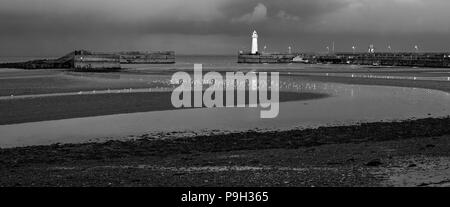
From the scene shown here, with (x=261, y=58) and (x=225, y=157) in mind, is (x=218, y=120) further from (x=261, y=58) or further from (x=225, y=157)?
(x=261, y=58)

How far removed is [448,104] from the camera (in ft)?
93.0

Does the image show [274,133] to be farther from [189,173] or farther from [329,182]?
[329,182]

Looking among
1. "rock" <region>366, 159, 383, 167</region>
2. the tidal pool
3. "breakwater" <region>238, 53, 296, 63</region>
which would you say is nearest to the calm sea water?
the tidal pool

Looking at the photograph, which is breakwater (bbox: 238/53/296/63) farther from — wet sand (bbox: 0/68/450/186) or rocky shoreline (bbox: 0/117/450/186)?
wet sand (bbox: 0/68/450/186)

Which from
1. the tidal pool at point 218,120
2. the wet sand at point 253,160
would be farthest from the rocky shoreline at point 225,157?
the tidal pool at point 218,120

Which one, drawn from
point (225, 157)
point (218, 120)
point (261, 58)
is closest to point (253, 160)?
point (225, 157)

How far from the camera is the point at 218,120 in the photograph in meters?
21.9

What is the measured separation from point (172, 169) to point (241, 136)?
19.4 feet

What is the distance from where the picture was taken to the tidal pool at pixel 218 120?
59.0ft

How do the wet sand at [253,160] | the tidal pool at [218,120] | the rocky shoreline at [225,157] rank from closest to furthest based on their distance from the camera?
the wet sand at [253,160] < the rocky shoreline at [225,157] < the tidal pool at [218,120]

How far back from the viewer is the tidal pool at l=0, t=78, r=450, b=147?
1798 cm

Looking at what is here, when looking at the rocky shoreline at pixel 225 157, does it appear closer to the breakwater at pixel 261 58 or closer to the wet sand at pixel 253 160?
the wet sand at pixel 253 160
